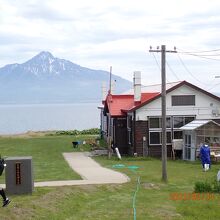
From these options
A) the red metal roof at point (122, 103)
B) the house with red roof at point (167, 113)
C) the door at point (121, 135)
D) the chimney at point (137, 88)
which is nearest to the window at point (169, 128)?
the house with red roof at point (167, 113)

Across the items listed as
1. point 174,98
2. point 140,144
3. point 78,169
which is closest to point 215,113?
point 174,98

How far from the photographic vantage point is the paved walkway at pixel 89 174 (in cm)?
2047

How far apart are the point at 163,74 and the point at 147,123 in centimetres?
1366

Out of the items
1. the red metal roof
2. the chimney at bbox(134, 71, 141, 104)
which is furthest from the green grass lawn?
the red metal roof

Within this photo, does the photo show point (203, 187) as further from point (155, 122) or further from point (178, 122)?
point (178, 122)

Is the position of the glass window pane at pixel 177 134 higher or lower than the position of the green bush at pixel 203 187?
higher

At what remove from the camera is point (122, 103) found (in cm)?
4038

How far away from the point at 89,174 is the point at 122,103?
16.4 metres

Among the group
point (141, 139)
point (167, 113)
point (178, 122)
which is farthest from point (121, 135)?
point (178, 122)

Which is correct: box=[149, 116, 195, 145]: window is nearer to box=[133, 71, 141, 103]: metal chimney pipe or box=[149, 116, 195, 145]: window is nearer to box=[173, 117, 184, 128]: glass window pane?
box=[173, 117, 184, 128]: glass window pane

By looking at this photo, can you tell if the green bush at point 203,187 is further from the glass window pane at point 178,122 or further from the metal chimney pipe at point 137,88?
the metal chimney pipe at point 137,88

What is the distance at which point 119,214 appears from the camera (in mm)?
14836

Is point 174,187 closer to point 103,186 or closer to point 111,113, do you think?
point 103,186

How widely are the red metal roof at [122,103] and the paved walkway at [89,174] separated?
5679 millimetres
